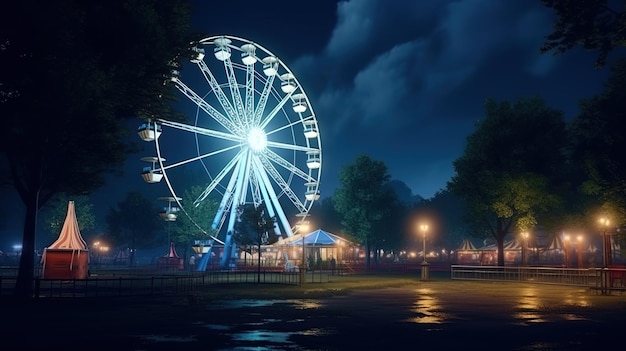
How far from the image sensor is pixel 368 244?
78.7 m

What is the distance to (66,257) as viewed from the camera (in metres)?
36.9

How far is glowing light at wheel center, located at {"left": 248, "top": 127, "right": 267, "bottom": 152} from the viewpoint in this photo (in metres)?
51.9

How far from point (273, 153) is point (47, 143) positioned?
3102 centimetres

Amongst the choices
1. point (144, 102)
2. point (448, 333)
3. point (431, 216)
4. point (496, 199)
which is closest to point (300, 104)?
point (496, 199)

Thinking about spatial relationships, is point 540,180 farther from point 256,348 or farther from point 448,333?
point 256,348

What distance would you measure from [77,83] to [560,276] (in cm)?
3223

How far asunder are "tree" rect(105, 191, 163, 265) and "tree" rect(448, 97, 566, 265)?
208 feet

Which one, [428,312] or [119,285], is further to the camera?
[119,285]

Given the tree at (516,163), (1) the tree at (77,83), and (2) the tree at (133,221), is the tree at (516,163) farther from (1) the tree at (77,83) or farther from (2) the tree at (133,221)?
(2) the tree at (133,221)

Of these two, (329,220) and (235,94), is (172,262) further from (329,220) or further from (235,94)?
(329,220)

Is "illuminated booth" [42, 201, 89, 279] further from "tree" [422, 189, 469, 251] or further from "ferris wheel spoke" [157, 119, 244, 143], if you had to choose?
"tree" [422, 189, 469, 251]

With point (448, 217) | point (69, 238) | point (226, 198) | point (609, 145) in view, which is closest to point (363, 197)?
point (226, 198)

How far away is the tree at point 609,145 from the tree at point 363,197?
116 ft

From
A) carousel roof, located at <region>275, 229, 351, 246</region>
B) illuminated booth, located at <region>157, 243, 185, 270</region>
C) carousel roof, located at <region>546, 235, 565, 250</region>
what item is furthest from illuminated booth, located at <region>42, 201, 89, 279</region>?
carousel roof, located at <region>546, 235, 565, 250</region>
